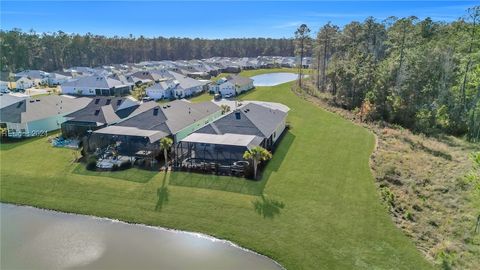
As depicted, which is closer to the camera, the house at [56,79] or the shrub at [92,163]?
the shrub at [92,163]

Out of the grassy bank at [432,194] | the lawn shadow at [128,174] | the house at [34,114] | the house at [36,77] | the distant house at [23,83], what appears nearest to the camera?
the grassy bank at [432,194]

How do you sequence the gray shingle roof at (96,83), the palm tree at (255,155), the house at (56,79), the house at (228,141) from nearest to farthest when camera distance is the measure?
the palm tree at (255,155), the house at (228,141), the gray shingle roof at (96,83), the house at (56,79)

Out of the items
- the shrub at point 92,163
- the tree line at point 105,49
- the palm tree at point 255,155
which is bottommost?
the shrub at point 92,163

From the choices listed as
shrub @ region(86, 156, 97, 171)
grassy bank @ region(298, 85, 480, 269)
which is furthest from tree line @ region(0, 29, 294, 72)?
grassy bank @ region(298, 85, 480, 269)

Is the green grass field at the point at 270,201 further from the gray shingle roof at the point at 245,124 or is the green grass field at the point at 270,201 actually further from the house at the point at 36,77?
the house at the point at 36,77

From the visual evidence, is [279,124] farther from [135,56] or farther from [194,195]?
[135,56]

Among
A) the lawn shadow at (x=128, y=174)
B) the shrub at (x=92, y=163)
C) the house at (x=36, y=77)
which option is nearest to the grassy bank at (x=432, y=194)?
the lawn shadow at (x=128, y=174)

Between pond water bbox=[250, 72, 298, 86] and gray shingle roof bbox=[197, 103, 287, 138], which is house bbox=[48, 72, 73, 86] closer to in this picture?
pond water bbox=[250, 72, 298, 86]
